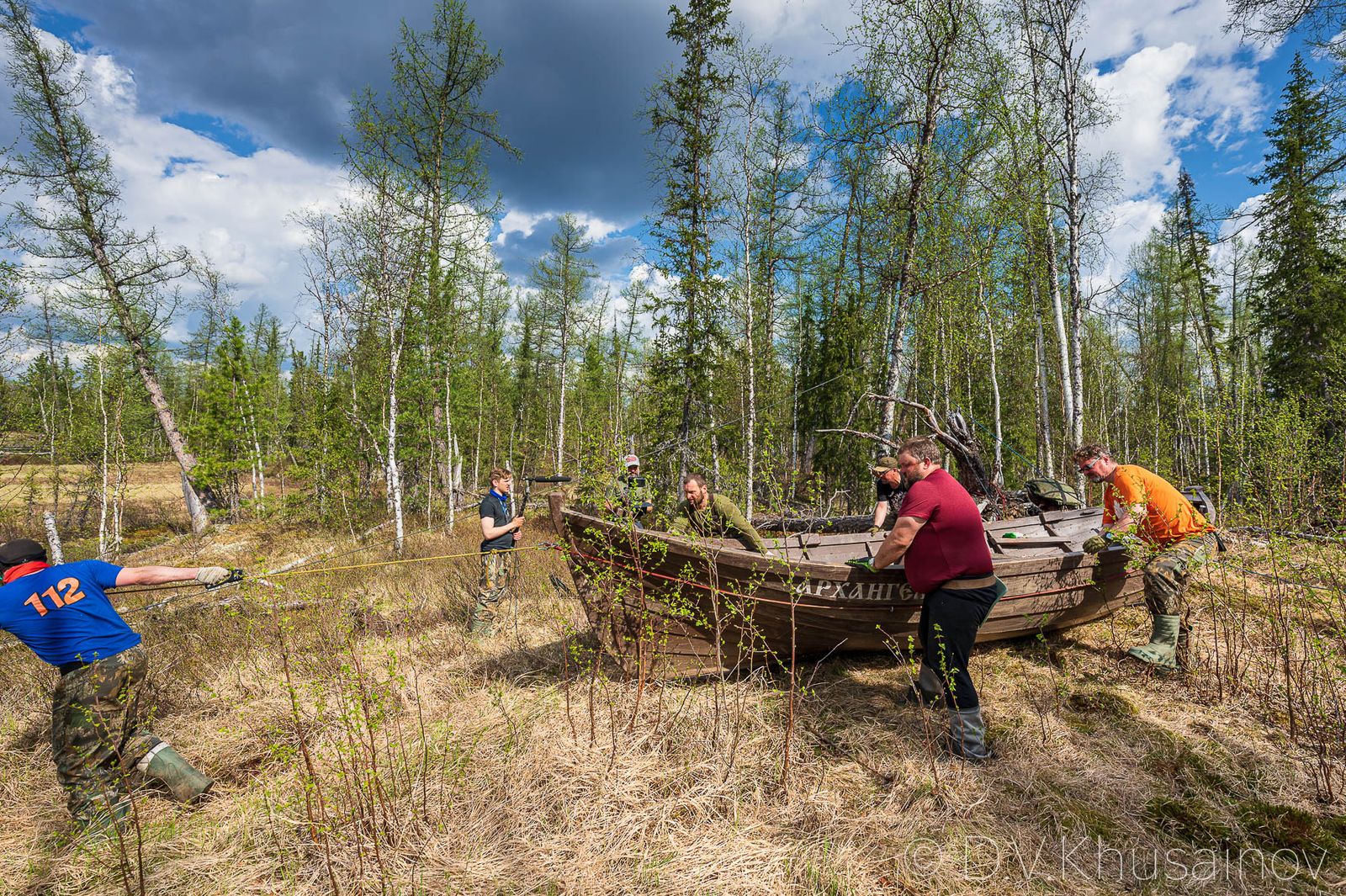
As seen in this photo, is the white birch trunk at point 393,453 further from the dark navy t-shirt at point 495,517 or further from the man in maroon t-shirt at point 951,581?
the man in maroon t-shirt at point 951,581

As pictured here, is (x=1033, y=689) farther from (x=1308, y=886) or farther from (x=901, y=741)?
(x=1308, y=886)

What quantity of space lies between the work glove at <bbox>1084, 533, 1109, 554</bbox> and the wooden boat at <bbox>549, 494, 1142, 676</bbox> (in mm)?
87

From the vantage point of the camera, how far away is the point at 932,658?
3.59 m

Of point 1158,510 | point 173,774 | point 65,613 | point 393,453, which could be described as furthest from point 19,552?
point 1158,510

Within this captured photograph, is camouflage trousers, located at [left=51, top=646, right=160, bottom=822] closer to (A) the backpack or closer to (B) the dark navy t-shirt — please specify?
(B) the dark navy t-shirt

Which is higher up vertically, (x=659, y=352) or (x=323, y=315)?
(x=323, y=315)

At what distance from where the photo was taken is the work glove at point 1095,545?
4574 mm

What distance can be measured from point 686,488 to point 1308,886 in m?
4.07

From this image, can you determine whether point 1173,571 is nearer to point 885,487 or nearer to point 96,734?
point 885,487

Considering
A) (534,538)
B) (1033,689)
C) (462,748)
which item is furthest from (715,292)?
(462,748)

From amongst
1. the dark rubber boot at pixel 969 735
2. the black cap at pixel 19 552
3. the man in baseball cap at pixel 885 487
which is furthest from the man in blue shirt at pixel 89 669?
the man in baseball cap at pixel 885 487

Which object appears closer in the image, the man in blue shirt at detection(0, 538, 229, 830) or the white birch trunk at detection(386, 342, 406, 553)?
the man in blue shirt at detection(0, 538, 229, 830)

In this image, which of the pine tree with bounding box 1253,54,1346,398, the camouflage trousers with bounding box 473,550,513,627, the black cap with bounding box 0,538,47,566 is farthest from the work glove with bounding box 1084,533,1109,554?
the pine tree with bounding box 1253,54,1346,398

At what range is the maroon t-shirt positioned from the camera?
137 inches
